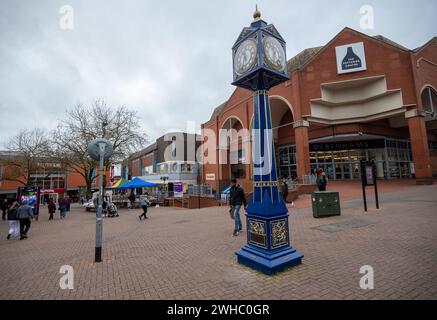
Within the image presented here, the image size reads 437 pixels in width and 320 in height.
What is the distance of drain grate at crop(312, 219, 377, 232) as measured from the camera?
6973mm

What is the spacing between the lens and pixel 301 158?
2106 cm

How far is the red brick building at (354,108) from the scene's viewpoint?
2005 centimetres

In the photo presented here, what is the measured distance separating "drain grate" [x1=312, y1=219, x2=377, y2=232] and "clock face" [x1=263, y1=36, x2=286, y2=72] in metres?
5.13

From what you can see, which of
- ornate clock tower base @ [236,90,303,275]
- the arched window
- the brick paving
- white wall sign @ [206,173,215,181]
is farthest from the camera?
white wall sign @ [206,173,215,181]

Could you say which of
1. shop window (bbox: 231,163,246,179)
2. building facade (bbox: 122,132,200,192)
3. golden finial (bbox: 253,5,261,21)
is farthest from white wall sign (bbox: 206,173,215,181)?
golden finial (bbox: 253,5,261,21)

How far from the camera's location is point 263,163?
4617 millimetres

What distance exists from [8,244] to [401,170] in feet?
125

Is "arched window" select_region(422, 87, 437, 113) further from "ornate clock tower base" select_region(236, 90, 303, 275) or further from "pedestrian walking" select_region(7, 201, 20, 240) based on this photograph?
"pedestrian walking" select_region(7, 201, 20, 240)

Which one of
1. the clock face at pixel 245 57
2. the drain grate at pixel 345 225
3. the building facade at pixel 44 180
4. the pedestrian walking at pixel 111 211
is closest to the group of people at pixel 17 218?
the pedestrian walking at pixel 111 211

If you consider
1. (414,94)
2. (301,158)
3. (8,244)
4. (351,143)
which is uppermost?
(414,94)

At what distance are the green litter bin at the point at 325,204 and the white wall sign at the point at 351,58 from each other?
58.7ft

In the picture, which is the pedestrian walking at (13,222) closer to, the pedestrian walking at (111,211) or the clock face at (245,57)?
the pedestrian walking at (111,211)
